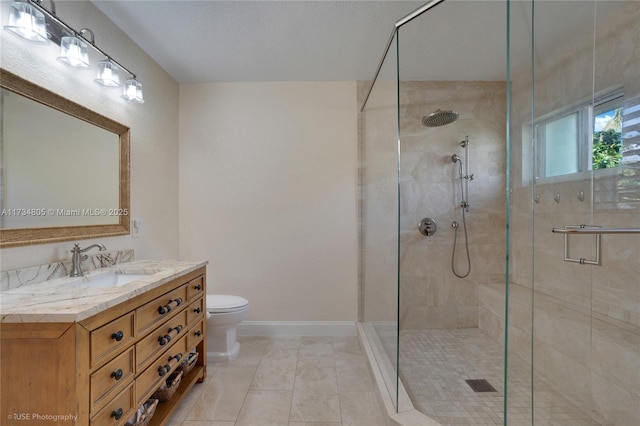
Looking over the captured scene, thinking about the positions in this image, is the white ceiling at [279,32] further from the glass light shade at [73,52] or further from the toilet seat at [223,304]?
the toilet seat at [223,304]

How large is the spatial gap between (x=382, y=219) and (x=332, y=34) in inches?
53.1

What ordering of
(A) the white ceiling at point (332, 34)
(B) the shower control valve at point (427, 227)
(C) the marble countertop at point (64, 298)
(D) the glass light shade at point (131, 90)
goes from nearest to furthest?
1. (C) the marble countertop at point (64, 298)
2. (A) the white ceiling at point (332, 34)
3. (D) the glass light shade at point (131, 90)
4. (B) the shower control valve at point (427, 227)

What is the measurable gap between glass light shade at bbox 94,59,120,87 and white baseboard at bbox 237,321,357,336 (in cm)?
216

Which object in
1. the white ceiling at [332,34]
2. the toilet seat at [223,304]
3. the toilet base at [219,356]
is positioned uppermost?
the white ceiling at [332,34]

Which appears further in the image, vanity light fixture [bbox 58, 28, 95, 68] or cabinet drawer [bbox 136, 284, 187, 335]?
vanity light fixture [bbox 58, 28, 95, 68]

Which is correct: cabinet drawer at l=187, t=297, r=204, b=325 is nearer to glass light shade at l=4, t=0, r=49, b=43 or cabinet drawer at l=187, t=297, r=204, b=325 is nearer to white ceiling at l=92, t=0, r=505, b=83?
glass light shade at l=4, t=0, r=49, b=43

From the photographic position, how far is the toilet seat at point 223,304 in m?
2.20

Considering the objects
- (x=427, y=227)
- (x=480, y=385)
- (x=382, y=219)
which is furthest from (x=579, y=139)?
(x=480, y=385)

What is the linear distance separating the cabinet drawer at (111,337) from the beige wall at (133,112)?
1.96ft

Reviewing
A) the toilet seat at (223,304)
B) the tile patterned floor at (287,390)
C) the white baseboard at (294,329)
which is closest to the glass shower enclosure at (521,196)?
the tile patterned floor at (287,390)

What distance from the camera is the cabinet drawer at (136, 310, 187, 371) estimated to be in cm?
129

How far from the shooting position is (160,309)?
1.44m

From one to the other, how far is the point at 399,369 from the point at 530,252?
988 millimetres

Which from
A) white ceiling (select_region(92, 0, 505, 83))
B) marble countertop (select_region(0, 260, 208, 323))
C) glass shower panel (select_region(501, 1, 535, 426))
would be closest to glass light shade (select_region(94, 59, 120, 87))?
white ceiling (select_region(92, 0, 505, 83))
